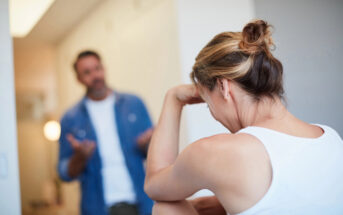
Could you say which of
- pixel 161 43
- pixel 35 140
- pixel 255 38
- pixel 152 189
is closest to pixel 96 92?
pixel 161 43

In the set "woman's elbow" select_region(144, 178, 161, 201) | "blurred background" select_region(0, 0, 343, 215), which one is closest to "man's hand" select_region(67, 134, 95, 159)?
"blurred background" select_region(0, 0, 343, 215)

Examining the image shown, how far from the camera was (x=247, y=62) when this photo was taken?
2.96ft

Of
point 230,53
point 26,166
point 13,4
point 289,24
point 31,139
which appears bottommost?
point 26,166

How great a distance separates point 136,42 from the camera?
2561mm

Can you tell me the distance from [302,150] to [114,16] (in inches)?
84.6

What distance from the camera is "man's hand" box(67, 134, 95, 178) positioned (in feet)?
8.47

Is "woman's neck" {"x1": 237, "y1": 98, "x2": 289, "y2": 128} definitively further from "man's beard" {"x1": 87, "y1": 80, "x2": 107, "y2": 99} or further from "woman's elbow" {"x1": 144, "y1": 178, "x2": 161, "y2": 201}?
"man's beard" {"x1": 87, "y1": 80, "x2": 107, "y2": 99}

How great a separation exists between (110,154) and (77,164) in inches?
9.0

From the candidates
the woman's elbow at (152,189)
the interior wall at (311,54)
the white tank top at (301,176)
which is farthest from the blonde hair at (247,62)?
the interior wall at (311,54)

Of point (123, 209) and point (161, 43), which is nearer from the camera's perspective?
point (161, 43)

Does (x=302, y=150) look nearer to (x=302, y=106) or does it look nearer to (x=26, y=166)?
(x=302, y=106)

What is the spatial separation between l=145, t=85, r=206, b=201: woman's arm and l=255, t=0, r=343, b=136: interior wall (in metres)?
0.95

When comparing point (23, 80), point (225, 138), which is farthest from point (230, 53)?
point (23, 80)

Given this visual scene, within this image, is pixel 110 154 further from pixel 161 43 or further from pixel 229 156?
pixel 229 156
